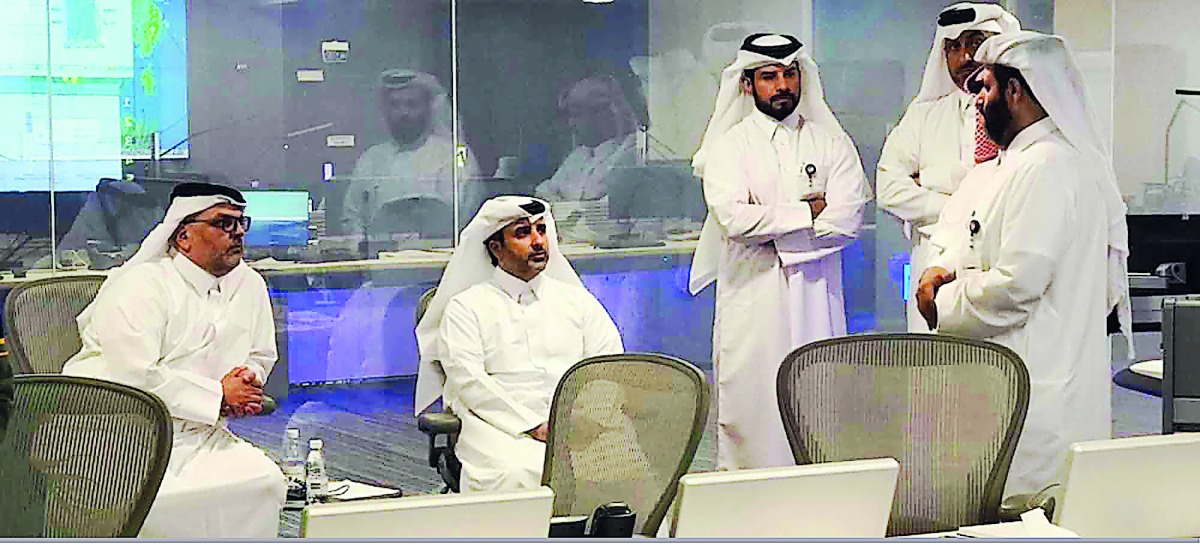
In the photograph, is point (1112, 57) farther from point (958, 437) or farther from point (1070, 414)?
point (958, 437)

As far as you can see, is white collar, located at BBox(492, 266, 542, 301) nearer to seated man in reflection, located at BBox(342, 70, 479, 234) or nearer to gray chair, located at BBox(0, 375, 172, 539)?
gray chair, located at BBox(0, 375, 172, 539)

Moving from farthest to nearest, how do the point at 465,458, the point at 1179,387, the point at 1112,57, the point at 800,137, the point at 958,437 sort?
the point at 1112,57 → the point at 800,137 → the point at 465,458 → the point at 958,437 → the point at 1179,387

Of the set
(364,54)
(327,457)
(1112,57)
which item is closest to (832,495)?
(327,457)

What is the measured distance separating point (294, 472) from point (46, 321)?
1167mm

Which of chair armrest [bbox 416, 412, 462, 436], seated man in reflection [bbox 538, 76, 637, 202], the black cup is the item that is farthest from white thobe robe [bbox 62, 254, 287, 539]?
seated man in reflection [bbox 538, 76, 637, 202]

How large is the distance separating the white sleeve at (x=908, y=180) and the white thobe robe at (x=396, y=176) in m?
2.46

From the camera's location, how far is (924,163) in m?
5.83

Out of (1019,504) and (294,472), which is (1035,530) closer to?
(1019,504)

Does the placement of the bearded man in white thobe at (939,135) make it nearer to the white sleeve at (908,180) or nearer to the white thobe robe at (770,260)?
the white sleeve at (908,180)

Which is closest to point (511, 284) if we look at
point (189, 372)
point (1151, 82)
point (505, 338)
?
point (505, 338)

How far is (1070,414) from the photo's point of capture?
4133 millimetres

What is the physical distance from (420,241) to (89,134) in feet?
5.24

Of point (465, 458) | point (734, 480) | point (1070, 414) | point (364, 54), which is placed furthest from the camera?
point (364, 54)

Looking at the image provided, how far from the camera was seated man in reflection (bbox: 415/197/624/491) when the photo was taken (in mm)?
4664
